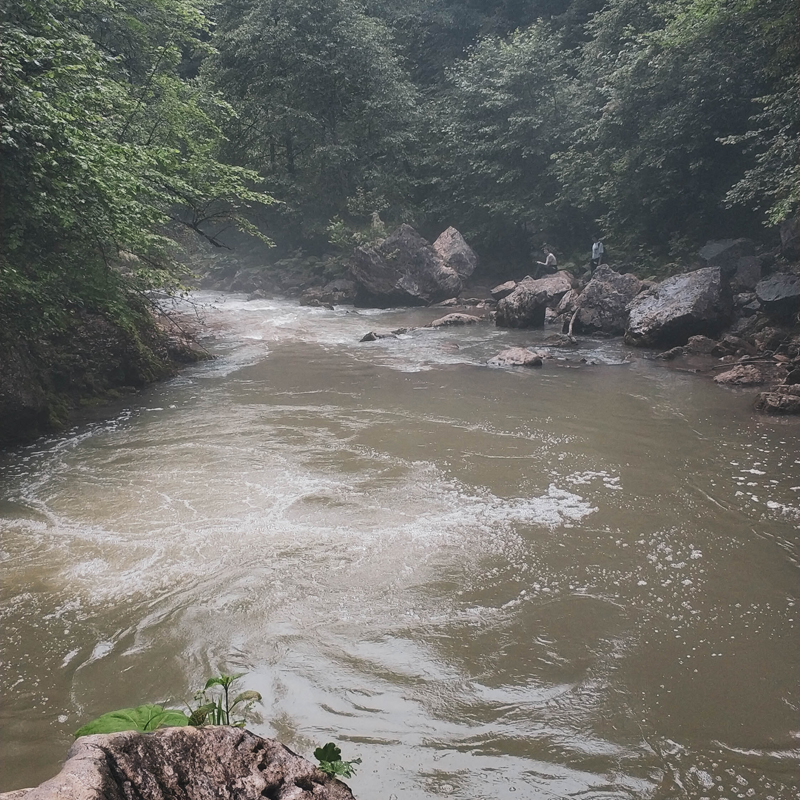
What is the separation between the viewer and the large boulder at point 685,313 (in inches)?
536

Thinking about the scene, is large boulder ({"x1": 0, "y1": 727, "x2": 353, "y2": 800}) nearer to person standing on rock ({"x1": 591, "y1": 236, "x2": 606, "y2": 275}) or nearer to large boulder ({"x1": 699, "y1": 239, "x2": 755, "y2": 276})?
large boulder ({"x1": 699, "y1": 239, "x2": 755, "y2": 276})

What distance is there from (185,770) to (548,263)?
66.9ft

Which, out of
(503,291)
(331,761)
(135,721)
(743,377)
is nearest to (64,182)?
(135,721)

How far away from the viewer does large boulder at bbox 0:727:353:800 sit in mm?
1615

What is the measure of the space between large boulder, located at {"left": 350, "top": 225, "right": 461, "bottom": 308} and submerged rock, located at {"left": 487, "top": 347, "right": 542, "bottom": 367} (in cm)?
912

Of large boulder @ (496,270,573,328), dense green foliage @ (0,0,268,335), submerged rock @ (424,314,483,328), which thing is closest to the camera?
dense green foliage @ (0,0,268,335)

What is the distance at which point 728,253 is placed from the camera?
54.4 feet

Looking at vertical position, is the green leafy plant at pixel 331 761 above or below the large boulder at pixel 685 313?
below

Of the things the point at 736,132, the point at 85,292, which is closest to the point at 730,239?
the point at 736,132

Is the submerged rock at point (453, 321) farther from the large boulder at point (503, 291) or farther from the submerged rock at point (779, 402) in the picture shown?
the submerged rock at point (779, 402)

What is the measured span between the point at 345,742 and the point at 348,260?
22.5 metres

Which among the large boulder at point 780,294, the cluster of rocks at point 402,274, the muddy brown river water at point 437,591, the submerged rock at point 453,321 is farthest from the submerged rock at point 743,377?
the cluster of rocks at point 402,274

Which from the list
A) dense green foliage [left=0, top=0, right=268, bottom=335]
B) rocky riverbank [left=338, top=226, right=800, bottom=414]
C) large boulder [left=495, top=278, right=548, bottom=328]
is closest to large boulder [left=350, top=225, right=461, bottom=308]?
rocky riverbank [left=338, top=226, right=800, bottom=414]

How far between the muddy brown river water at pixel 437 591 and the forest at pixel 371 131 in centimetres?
290
